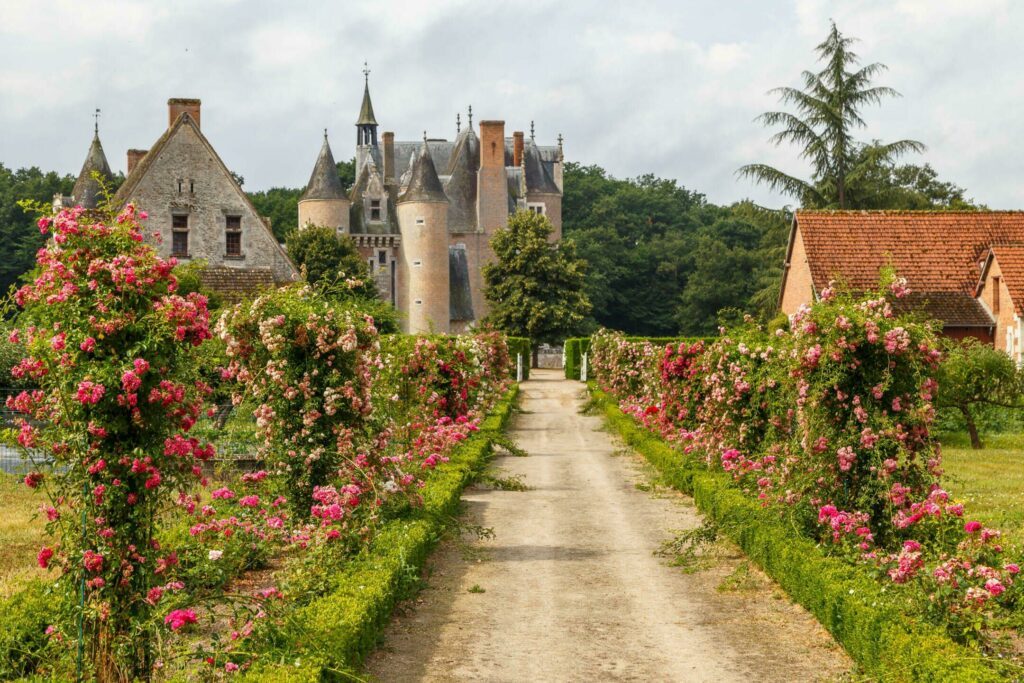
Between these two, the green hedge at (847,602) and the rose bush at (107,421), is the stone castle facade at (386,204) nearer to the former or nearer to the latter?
the green hedge at (847,602)

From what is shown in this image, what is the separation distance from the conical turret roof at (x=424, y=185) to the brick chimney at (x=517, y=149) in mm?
12973

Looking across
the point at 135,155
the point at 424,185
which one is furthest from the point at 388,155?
the point at 135,155

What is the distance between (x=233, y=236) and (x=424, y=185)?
29.0 meters

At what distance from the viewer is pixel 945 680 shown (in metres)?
6.07

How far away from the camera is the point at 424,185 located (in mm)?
64000

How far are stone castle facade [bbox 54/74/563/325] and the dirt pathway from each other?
75.8ft

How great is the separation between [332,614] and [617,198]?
86941mm

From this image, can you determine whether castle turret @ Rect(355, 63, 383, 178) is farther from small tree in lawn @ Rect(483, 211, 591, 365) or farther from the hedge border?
the hedge border

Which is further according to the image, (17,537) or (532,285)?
(532,285)

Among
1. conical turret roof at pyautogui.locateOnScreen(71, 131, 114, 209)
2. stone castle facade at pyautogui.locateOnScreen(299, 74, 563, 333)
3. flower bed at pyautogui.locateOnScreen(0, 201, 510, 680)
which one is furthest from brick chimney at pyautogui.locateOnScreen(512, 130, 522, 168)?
flower bed at pyautogui.locateOnScreen(0, 201, 510, 680)

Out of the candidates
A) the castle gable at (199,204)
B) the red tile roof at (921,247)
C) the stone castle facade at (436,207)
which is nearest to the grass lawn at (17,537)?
the castle gable at (199,204)

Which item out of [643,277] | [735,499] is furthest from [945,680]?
[643,277]

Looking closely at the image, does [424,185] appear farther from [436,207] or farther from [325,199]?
[325,199]

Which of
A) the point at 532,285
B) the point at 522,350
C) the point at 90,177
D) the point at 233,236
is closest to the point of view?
the point at 233,236
